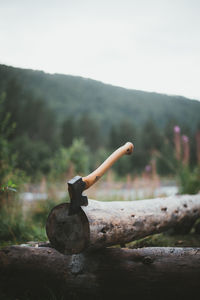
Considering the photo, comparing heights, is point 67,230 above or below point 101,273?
above

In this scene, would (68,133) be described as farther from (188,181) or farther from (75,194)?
(75,194)

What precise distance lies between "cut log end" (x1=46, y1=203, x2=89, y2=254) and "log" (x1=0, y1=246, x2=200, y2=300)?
0.17 m

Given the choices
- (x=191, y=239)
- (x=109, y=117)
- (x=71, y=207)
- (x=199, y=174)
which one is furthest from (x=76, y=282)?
(x=109, y=117)

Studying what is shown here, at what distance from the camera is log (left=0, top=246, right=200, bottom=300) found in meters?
1.64

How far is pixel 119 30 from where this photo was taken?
355cm

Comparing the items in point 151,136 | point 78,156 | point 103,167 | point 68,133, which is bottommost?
point 103,167

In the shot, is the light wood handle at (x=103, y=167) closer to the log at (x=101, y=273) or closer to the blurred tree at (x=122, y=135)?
the log at (x=101, y=273)

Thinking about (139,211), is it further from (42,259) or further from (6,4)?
(6,4)

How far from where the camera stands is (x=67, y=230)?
1703mm

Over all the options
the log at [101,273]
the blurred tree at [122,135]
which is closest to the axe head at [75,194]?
the log at [101,273]

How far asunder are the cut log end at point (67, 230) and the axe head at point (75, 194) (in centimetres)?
5

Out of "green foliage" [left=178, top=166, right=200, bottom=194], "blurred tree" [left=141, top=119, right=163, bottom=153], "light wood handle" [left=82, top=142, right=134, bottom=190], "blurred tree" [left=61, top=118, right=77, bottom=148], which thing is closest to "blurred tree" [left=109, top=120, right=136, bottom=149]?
"blurred tree" [left=141, top=119, right=163, bottom=153]

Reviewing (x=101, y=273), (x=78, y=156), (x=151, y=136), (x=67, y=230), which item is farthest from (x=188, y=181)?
(x=151, y=136)

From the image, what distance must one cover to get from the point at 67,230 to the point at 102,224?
0.89 feet
